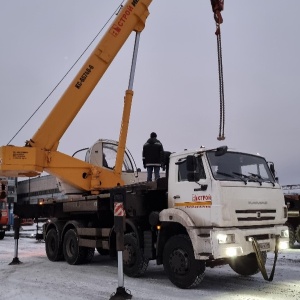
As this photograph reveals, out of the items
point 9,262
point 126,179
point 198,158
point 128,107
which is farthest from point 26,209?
point 198,158

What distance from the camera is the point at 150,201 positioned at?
28.3 feet

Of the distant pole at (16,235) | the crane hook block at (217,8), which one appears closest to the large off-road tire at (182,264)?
the distant pole at (16,235)

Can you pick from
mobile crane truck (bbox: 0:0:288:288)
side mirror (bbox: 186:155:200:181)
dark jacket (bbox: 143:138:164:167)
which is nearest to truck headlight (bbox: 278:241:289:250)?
mobile crane truck (bbox: 0:0:288:288)

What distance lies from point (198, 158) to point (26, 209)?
7.19 m

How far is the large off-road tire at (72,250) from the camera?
35.0ft

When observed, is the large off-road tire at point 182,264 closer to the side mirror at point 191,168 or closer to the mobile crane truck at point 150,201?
the mobile crane truck at point 150,201

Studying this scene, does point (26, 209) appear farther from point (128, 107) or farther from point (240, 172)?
point (240, 172)

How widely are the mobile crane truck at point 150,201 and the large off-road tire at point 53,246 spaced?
0.03m

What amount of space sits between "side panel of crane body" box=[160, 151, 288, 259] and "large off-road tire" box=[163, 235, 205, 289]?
232 mm

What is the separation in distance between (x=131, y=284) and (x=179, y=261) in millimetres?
1209

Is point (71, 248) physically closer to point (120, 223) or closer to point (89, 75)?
point (120, 223)

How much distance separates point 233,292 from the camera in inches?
281

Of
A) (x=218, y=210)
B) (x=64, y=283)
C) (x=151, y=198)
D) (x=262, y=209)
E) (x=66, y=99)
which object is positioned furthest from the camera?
(x=66, y=99)

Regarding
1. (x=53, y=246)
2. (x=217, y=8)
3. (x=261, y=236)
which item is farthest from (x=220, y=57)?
(x=53, y=246)
